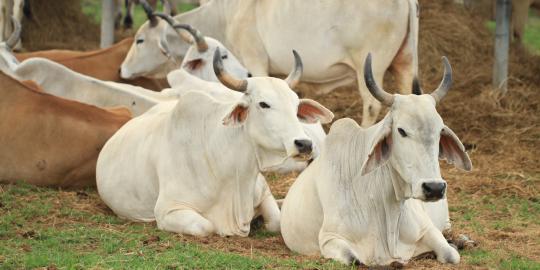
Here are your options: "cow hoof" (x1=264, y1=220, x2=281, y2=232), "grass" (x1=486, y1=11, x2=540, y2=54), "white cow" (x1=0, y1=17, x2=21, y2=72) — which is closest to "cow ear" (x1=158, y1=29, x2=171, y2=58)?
"white cow" (x1=0, y1=17, x2=21, y2=72)

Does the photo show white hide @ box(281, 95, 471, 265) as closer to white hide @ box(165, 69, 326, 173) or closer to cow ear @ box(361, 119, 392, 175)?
cow ear @ box(361, 119, 392, 175)

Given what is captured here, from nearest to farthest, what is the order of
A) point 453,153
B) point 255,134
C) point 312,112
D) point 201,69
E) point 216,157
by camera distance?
1. point 453,153
2. point 255,134
3. point 312,112
4. point 216,157
5. point 201,69

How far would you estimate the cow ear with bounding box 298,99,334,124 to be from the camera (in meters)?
7.68

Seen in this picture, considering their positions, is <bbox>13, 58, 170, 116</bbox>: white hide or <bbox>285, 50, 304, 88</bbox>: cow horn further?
<bbox>13, 58, 170, 116</bbox>: white hide

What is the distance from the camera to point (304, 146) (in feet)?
23.6

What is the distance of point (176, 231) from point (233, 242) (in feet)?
1.40

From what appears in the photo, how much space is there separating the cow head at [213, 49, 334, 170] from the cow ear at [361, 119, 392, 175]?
29.5 inches

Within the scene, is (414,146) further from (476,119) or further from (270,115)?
(476,119)

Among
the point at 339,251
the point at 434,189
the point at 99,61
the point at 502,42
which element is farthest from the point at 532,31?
the point at 434,189

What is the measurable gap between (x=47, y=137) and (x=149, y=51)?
3.33 meters

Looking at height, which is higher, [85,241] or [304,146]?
[304,146]

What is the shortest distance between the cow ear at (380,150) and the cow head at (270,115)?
0.75 meters

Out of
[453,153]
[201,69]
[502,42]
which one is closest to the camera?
[453,153]

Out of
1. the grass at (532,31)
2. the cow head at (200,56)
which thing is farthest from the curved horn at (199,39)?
the grass at (532,31)
